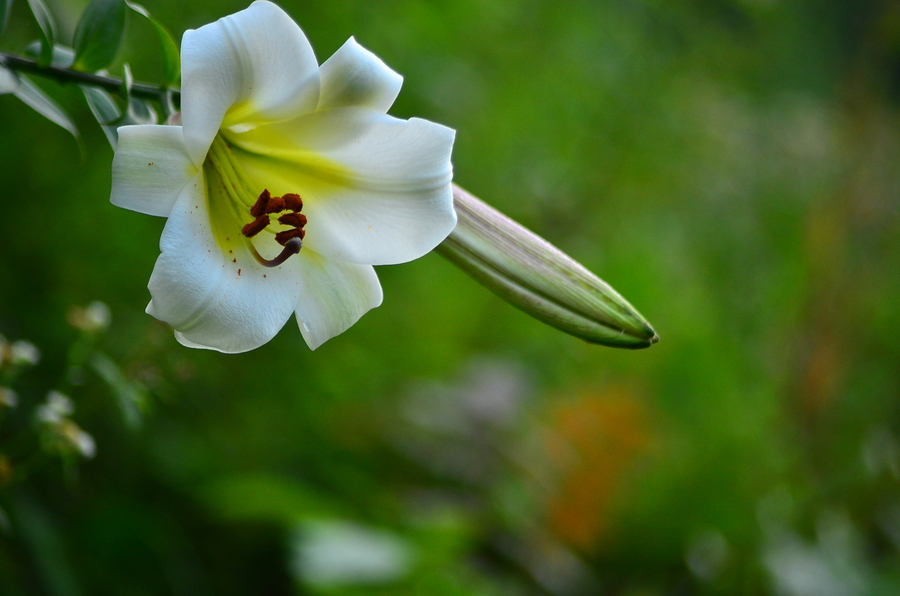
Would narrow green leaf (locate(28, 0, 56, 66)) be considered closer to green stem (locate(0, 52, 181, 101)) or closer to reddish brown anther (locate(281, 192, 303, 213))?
green stem (locate(0, 52, 181, 101))

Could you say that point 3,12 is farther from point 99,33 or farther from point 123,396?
point 123,396

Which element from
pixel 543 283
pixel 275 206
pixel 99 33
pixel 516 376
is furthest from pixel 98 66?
pixel 516 376

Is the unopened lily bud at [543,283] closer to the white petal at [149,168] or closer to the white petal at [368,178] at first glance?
the white petal at [368,178]

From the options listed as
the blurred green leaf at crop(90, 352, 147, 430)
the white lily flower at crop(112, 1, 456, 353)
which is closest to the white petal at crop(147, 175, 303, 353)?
the white lily flower at crop(112, 1, 456, 353)

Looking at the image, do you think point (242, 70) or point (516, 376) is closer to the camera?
point (242, 70)

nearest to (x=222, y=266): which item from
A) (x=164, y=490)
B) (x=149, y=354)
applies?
(x=149, y=354)

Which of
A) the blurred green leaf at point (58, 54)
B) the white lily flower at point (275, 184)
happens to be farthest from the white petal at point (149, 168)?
the blurred green leaf at point (58, 54)
